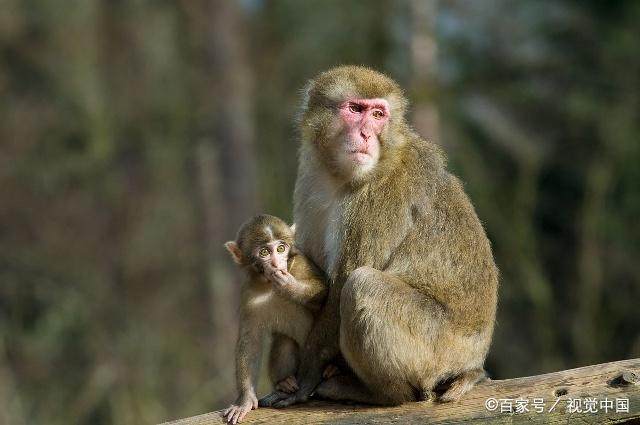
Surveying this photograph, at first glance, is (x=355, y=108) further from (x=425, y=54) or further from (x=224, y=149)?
(x=425, y=54)

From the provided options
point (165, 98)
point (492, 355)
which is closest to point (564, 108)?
point (492, 355)

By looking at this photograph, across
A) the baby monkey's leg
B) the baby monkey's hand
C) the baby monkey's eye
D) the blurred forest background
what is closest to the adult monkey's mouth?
the baby monkey's eye

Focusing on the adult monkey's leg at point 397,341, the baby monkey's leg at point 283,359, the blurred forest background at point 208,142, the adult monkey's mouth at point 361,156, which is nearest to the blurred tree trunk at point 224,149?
the blurred forest background at point 208,142

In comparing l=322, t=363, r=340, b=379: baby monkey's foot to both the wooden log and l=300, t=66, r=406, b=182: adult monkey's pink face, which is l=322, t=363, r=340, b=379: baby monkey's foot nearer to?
the wooden log

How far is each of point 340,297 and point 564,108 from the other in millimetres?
14029

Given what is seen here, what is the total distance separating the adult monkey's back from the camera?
244 inches

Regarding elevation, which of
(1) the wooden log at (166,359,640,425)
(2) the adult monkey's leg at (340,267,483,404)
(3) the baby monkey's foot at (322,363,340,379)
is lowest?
(1) the wooden log at (166,359,640,425)

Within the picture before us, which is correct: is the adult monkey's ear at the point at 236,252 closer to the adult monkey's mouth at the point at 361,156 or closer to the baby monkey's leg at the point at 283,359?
the baby monkey's leg at the point at 283,359

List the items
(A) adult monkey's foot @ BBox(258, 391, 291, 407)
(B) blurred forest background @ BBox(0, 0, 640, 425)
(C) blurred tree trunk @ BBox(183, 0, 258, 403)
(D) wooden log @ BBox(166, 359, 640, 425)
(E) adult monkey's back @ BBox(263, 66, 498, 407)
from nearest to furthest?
(D) wooden log @ BBox(166, 359, 640, 425) → (E) adult monkey's back @ BBox(263, 66, 498, 407) → (A) adult monkey's foot @ BBox(258, 391, 291, 407) → (B) blurred forest background @ BBox(0, 0, 640, 425) → (C) blurred tree trunk @ BBox(183, 0, 258, 403)

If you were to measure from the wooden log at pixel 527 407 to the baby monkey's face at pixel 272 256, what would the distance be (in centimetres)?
96

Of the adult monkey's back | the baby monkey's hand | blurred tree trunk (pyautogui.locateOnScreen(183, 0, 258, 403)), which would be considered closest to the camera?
the adult monkey's back

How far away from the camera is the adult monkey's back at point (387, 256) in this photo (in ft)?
20.3

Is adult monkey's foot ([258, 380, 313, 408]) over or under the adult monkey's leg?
under

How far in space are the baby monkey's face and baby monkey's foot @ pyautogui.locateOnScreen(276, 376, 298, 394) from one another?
0.78 meters
